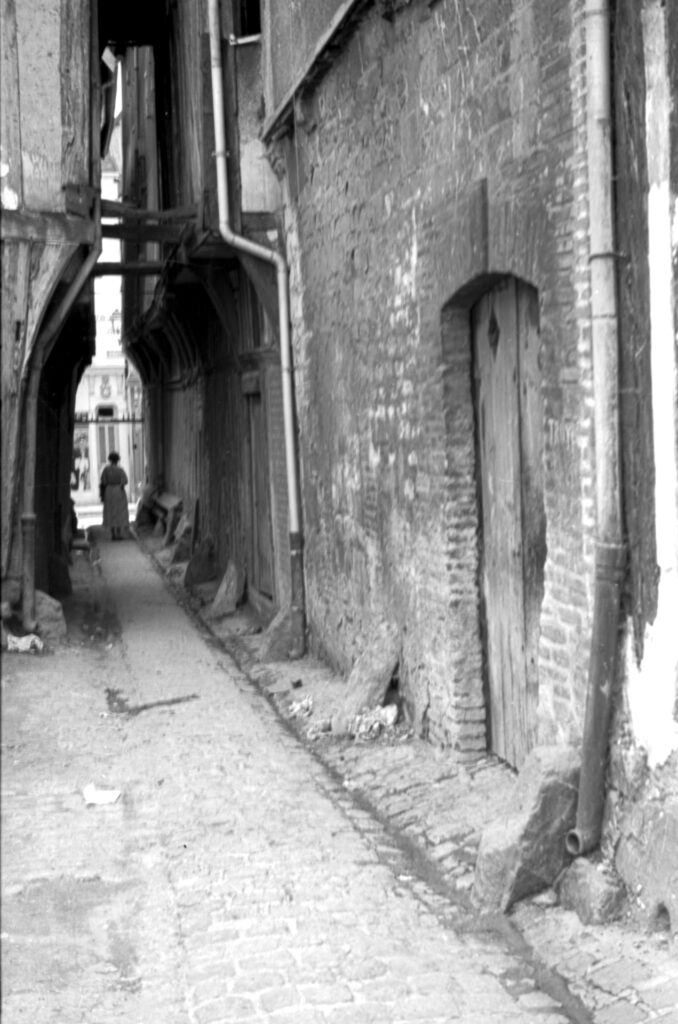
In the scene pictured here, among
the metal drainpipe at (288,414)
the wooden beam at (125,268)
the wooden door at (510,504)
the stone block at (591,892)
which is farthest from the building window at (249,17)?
the stone block at (591,892)

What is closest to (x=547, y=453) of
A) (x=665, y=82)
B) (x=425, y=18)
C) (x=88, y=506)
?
(x=665, y=82)

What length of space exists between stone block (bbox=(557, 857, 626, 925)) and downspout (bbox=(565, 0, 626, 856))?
0.10 metres

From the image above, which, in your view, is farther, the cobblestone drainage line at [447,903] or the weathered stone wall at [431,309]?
the weathered stone wall at [431,309]

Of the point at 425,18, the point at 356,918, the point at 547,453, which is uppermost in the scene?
the point at 425,18

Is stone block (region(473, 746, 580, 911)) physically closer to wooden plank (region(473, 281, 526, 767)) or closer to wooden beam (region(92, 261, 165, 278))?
wooden plank (region(473, 281, 526, 767))

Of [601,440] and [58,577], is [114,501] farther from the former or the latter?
[601,440]

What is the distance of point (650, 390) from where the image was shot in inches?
180

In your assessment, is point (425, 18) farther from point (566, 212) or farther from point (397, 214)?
point (566, 212)

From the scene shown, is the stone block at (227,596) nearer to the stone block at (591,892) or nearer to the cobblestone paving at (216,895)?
the cobblestone paving at (216,895)

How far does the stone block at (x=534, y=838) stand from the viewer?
4.91 metres

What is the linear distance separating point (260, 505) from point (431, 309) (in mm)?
6029

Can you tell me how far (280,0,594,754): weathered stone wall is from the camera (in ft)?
17.2

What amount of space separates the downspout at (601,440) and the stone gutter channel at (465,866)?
0.43 meters

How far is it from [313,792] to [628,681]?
8.02ft
